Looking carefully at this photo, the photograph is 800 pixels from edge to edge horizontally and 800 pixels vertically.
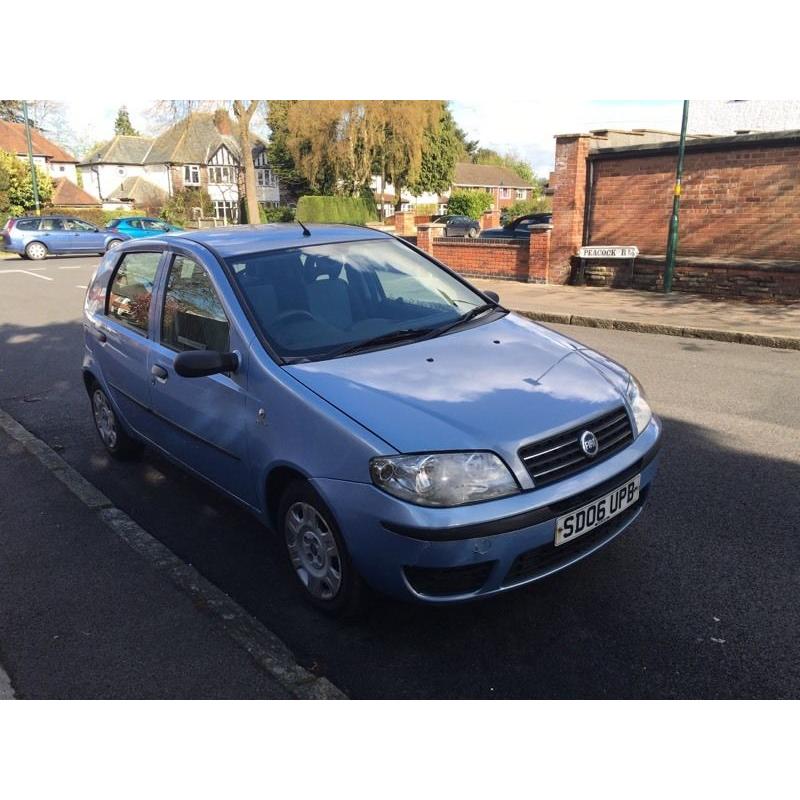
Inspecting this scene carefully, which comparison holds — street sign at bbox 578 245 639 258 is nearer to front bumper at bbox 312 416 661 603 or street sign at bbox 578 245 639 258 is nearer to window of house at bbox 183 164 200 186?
front bumper at bbox 312 416 661 603

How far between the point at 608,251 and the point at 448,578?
12075mm

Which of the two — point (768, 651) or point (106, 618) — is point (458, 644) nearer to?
point (768, 651)

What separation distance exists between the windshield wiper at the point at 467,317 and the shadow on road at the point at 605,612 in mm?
1391

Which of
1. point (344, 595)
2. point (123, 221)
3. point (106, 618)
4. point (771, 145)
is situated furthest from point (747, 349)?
point (123, 221)

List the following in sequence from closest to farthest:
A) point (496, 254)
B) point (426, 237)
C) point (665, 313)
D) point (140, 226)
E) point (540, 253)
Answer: point (665, 313) → point (540, 253) → point (496, 254) → point (426, 237) → point (140, 226)

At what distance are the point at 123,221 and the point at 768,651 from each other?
95.6ft

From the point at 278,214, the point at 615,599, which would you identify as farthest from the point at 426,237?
the point at 278,214

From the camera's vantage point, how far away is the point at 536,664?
→ 2.88 m

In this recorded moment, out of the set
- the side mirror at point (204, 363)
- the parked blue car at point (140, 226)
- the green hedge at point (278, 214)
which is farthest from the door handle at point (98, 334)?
the green hedge at point (278, 214)

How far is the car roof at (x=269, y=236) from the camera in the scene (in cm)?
401

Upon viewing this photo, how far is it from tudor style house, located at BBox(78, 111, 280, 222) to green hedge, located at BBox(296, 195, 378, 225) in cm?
1802

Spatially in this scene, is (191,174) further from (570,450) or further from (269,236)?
(570,450)

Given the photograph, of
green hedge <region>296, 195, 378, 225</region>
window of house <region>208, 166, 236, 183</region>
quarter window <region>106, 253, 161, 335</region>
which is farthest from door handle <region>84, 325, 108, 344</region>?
window of house <region>208, 166, 236, 183</region>

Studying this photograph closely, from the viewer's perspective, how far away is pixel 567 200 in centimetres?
1427
